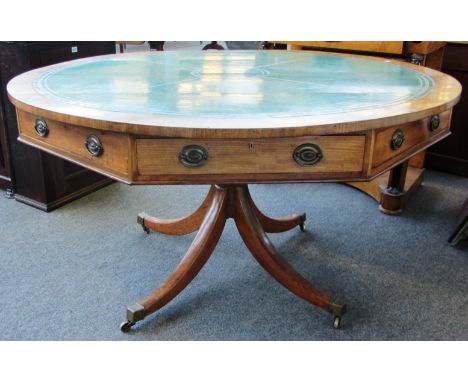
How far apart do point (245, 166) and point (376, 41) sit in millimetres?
1817

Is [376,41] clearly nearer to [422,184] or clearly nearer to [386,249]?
[422,184]

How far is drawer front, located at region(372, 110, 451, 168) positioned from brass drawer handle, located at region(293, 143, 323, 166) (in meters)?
0.15

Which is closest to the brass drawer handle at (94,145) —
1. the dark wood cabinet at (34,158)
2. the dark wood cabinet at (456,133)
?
the dark wood cabinet at (34,158)

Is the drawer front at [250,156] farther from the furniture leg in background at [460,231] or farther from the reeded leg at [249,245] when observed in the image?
the furniture leg in background at [460,231]

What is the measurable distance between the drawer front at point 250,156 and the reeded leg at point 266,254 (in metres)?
0.57

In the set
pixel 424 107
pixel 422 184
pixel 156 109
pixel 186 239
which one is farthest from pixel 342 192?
pixel 156 109

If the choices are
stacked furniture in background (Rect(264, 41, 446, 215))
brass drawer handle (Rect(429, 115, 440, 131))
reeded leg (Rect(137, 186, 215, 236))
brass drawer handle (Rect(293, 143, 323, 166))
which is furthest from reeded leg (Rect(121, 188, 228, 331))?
stacked furniture in background (Rect(264, 41, 446, 215))

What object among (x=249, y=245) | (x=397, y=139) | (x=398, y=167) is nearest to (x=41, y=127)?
(x=249, y=245)

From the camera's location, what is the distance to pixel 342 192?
2811 millimetres

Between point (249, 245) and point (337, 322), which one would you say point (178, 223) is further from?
point (337, 322)

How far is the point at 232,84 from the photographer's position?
1.55 metres

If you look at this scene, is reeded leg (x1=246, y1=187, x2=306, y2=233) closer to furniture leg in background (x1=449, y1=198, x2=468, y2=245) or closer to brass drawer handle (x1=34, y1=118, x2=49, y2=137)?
furniture leg in background (x1=449, y1=198, x2=468, y2=245)

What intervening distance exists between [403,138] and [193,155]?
0.57m

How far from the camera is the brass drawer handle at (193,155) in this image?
1181 mm
